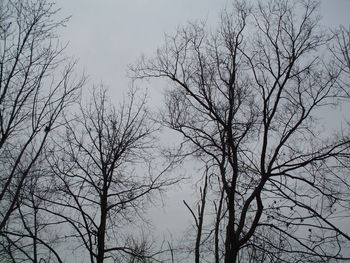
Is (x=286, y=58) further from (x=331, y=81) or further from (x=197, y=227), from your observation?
(x=197, y=227)

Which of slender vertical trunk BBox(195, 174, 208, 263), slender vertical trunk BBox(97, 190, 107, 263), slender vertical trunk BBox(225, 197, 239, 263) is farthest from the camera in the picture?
slender vertical trunk BBox(195, 174, 208, 263)

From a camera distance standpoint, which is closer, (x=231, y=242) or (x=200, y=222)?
(x=231, y=242)

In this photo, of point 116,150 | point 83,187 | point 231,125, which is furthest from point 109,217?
point 231,125

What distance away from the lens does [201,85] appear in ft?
33.3

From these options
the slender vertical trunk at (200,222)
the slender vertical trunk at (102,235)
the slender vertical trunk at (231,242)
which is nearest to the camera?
the slender vertical trunk at (231,242)

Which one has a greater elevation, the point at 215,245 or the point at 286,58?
the point at 286,58

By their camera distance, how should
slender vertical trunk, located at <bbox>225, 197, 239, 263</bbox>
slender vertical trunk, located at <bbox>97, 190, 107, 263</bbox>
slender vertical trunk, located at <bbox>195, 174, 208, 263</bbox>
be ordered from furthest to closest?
slender vertical trunk, located at <bbox>195, 174, 208, 263</bbox>
slender vertical trunk, located at <bbox>97, 190, 107, 263</bbox>
slender vertical trunk, located at <bbox>225, 197, 239, 263</bbox>

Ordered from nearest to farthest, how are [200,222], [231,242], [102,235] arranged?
[231,242], [102,235], [200,222]

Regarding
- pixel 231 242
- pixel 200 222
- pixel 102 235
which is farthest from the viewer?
pixel 200 222

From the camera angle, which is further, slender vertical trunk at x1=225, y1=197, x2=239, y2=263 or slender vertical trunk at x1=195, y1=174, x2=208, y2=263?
slender vertical trunk at x1=195, y1=174, x2=208, y2=263

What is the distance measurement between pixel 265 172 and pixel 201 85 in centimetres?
353

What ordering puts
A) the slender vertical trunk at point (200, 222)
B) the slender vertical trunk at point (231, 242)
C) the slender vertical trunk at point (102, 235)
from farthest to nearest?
the slender vertical trunk at point (200, 222)
the slender vertical trunk at point (102, 235)
the slender vertical trunk at point (231, 242)

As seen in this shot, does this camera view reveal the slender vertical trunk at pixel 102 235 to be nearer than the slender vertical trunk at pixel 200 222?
Yes

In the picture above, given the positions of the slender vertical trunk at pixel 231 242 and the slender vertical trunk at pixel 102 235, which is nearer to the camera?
the slender vertical trunk at pixel 231 242
